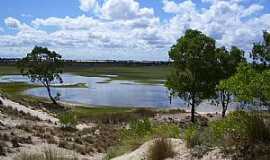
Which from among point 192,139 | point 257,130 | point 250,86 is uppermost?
point 250,86

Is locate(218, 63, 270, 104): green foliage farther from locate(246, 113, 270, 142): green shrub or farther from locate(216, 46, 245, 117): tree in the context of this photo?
locate(216, 46, 245, 117): tree

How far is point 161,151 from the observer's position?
10477 millimetres

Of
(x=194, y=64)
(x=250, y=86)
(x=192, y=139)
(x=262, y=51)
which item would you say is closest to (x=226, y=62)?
(x=194, y=64)

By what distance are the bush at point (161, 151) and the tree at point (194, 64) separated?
39.4 meters

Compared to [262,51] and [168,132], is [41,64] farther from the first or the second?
[168,132]

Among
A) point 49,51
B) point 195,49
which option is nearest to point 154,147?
point 195,49

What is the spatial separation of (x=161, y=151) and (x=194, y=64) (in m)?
40.0

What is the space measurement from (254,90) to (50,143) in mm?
17981

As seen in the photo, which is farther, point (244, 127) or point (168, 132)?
point (168, 132)

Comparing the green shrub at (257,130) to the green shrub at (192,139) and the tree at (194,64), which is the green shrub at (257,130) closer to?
the green shrub at (192,139)

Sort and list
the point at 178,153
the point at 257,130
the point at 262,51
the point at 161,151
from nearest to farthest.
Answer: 1. the point at 257,130
2. the point at 178,153
3. the point at 161,151
4. the point at 262,51

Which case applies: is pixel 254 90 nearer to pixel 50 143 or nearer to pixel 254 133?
pixel 254 133

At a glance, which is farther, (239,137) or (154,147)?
(154,147)

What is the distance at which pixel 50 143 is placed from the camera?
25078 millimetres
